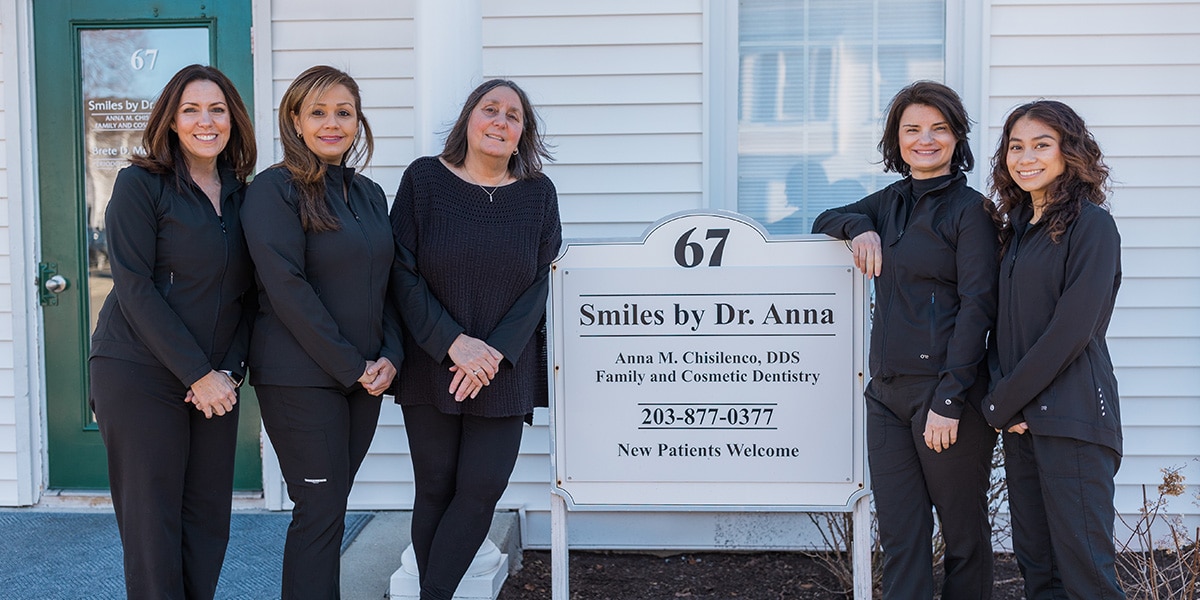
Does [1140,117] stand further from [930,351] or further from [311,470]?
Answer: [311,470]

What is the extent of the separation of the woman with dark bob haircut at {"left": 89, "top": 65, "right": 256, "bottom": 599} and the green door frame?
5.51ft

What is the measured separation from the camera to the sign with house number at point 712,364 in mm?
2951

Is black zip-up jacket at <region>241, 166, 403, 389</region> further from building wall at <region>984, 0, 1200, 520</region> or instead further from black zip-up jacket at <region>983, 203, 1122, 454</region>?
building wall at <region>984, 0, 1200, 520</region>

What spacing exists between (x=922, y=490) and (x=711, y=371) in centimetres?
71

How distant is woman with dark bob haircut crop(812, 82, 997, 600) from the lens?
2504 millimetres

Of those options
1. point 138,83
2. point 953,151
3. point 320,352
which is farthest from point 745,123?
point 138,83

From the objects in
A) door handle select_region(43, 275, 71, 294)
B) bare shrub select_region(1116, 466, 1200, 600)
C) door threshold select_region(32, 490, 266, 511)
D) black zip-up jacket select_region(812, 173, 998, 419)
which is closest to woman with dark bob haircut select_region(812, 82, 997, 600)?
black zip-up jacket select_region(812, 173, 998, 419)

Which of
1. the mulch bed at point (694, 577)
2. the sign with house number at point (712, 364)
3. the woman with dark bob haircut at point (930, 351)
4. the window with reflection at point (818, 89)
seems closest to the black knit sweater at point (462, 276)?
the sign with house number at point (712, 364)

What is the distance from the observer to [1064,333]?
2311 mm

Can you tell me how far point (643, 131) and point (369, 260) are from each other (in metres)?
1.74

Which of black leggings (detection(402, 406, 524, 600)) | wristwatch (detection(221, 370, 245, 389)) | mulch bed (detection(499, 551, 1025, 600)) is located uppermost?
wristwatch (detection(221, 370, 245, 389))

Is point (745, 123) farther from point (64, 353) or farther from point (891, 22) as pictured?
point (64, 353)

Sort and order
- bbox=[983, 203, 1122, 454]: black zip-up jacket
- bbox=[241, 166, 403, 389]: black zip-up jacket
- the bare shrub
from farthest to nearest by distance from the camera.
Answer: the bare shrub → bbox=[241, 166, 403, 389]: black zip-up jacket → bbox=[983, 203, 1122, 454]: black zip-up jacket

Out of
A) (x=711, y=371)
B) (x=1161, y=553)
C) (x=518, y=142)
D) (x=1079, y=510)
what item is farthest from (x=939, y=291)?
(x=1161, y=553)
